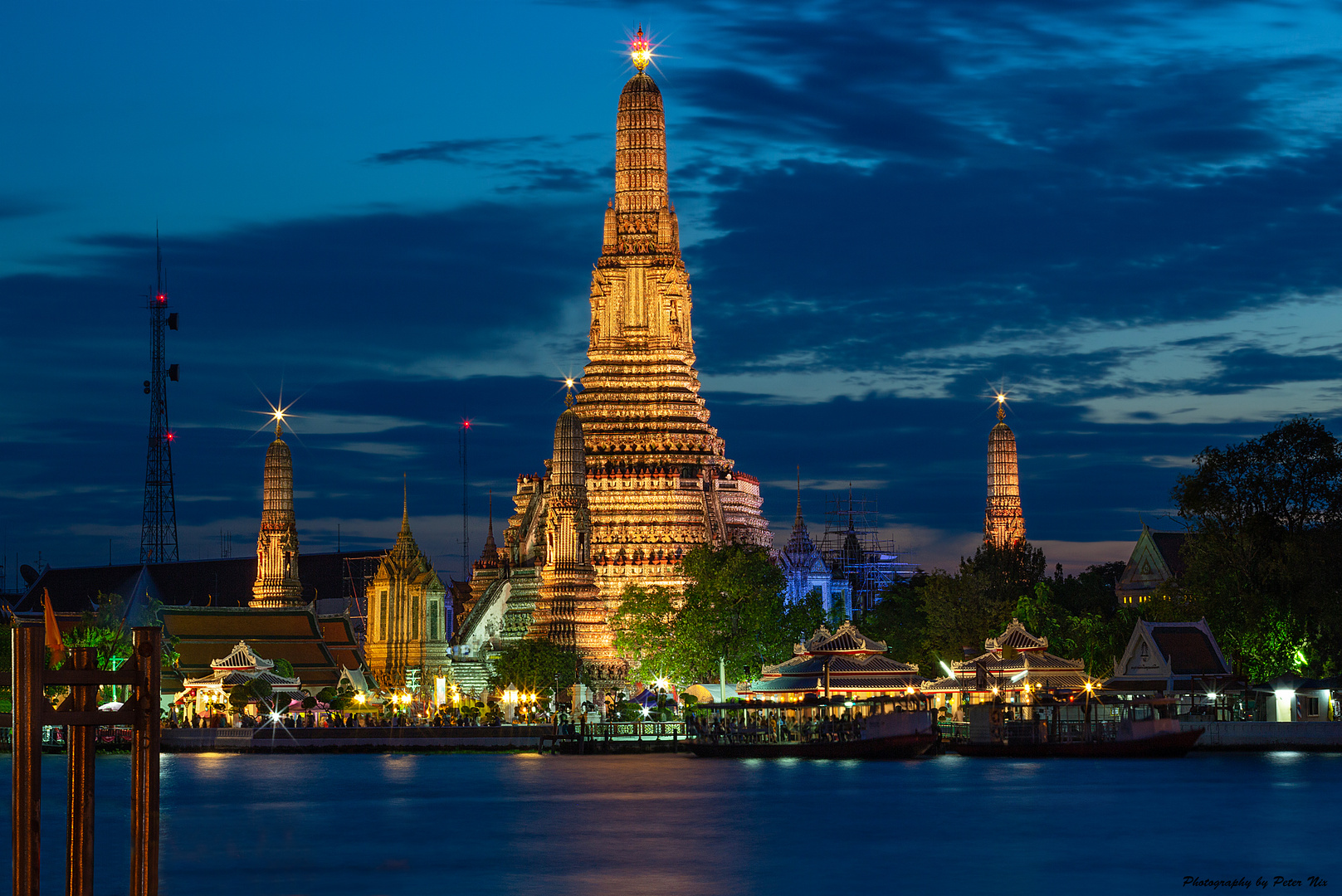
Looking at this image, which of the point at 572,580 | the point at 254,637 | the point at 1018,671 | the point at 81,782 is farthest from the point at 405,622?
the point at 81,782

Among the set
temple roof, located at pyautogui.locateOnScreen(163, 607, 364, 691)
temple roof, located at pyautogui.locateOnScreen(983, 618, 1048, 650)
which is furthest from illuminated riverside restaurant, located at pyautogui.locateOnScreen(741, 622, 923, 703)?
temple roof, located at pyautogui.locateOnScreen(163, 607, 364, 691)

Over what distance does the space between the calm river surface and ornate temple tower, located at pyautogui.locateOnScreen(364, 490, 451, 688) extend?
30918 mm

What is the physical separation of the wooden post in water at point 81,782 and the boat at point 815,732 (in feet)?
163

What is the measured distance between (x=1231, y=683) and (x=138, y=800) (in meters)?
57.0

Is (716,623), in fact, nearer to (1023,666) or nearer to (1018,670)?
(1018,670)

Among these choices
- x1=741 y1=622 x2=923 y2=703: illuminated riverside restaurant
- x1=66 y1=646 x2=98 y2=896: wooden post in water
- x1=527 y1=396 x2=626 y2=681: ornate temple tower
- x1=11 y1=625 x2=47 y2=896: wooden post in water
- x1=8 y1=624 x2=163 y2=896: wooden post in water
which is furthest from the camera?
x1=527 y1=396 x2=626 y2=681: ornate temple tower

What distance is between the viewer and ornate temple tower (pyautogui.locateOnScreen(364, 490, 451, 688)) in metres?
104

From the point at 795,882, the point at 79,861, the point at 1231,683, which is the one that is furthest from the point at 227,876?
the point at 1231,683

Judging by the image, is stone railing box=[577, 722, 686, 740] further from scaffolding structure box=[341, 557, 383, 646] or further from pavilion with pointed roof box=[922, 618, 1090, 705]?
scaffolding structure box=[341, 557, 383, 646]

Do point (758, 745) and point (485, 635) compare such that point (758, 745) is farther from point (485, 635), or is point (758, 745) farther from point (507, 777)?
point (485, 635)

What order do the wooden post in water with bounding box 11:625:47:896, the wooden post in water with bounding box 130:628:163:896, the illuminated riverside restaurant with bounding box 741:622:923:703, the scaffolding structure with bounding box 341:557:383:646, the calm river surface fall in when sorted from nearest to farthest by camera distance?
the wooden post in water with bounding box 11:625:47:896 → the wooden post in water with bounding box 130:628:163:896 → the calm river surface → the illuminated riverside restaurant with bounding box 741:622:923:703 → the scaffolding structure with bounding box 341:557:383:646

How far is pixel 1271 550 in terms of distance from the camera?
7356 centimetres

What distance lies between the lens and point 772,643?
89.4m

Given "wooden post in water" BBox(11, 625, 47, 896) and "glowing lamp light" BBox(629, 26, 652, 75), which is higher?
"glowing lamp light" BBox(629, 26, 652, 75)
